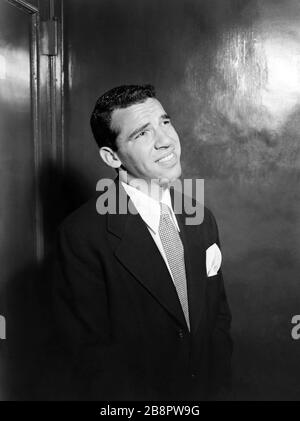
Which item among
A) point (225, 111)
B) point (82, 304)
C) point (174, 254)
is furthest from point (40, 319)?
point (225, 111)

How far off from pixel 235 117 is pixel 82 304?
0.91 meters

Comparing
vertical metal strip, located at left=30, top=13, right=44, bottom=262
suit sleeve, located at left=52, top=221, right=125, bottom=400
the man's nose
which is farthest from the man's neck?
vertical metal strip, located at left=30, top=13, right=44, bottom=262

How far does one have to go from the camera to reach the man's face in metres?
1.47

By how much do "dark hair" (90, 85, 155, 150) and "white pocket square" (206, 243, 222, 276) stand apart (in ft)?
1.49

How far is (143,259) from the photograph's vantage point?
1.48 m

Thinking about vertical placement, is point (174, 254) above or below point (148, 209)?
below

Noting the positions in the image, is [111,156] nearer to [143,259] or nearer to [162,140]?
[162,140]

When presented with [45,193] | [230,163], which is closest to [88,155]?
[45,193]

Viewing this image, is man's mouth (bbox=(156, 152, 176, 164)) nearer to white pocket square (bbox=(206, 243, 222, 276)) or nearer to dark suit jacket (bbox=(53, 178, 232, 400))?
dark suit jacket (bbox=(53, 178, 232, 400))

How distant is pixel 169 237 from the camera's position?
5.10ft

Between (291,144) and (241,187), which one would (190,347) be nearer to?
(241,187)

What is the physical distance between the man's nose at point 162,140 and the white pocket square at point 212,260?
15.2 inches

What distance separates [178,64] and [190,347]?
99cm

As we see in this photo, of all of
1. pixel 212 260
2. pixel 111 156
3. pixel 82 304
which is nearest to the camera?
pixel 82 304
